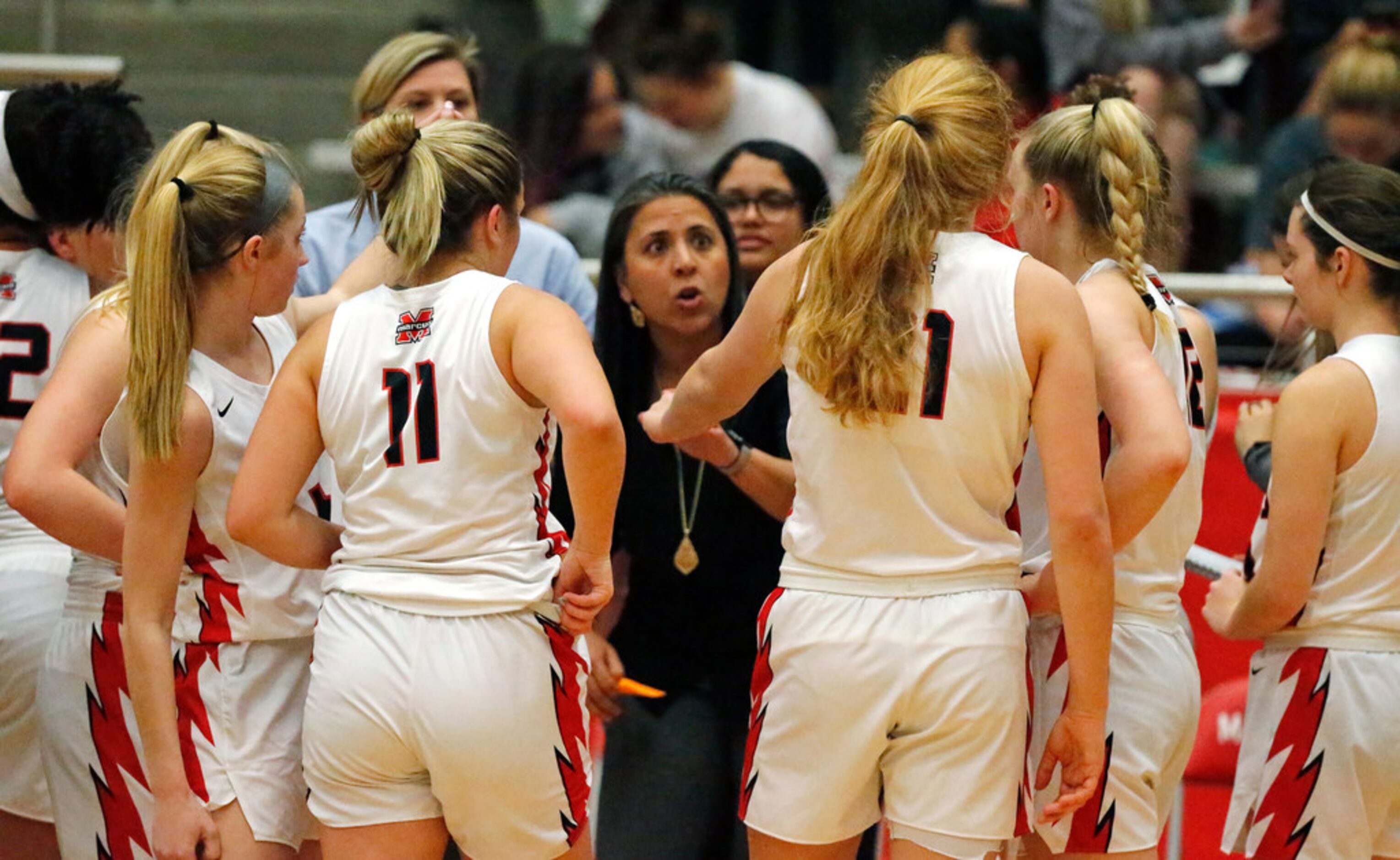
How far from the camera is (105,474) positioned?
3176 millimetres

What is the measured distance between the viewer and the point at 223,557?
2.93m

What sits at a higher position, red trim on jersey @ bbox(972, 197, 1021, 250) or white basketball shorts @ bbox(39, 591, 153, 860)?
red trim on jersey @ bbox(972, 197, 1021, 250)

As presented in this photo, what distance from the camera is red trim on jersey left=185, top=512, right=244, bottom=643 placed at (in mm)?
2930

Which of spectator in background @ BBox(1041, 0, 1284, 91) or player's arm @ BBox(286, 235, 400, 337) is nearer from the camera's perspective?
player's arm @ BBox(286, 235, 400, 337)

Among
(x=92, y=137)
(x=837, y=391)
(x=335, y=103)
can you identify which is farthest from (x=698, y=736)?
(x=335, y=103)

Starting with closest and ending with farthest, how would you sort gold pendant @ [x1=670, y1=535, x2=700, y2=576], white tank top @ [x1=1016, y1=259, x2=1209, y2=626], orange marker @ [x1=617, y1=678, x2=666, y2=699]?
white tank top @ [x1=1016, y1=259, x2=1209, y2=626], orange marker @ [x1=617, y1=678, x2=666, y2=699], gold pendant @ [x1=670, y1=535, x2=700, y2=576]

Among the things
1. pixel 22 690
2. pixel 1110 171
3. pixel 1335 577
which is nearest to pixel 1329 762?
pixel 1335 577

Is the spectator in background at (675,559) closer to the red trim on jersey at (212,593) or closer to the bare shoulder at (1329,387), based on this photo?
the red trim on jersey at (212,593)

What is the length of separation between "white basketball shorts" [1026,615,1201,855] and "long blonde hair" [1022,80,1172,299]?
0.65 meters

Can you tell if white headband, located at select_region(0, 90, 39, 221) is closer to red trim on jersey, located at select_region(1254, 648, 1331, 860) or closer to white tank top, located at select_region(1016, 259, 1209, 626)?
white tank top, located at select_region(1016, 259, 1209, 626)

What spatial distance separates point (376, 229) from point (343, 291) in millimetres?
1061

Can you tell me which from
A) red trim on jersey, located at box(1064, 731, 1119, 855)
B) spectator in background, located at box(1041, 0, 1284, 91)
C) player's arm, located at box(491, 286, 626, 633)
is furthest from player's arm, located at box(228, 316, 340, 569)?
spectator in background, located at box(1041, 0, 1284, 91)

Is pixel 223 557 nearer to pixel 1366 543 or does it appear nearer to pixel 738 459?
pixel 738 459

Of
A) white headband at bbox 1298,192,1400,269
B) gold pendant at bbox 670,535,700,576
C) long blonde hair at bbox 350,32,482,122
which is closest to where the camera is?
white headband at bbox 1298,192,1400,269
